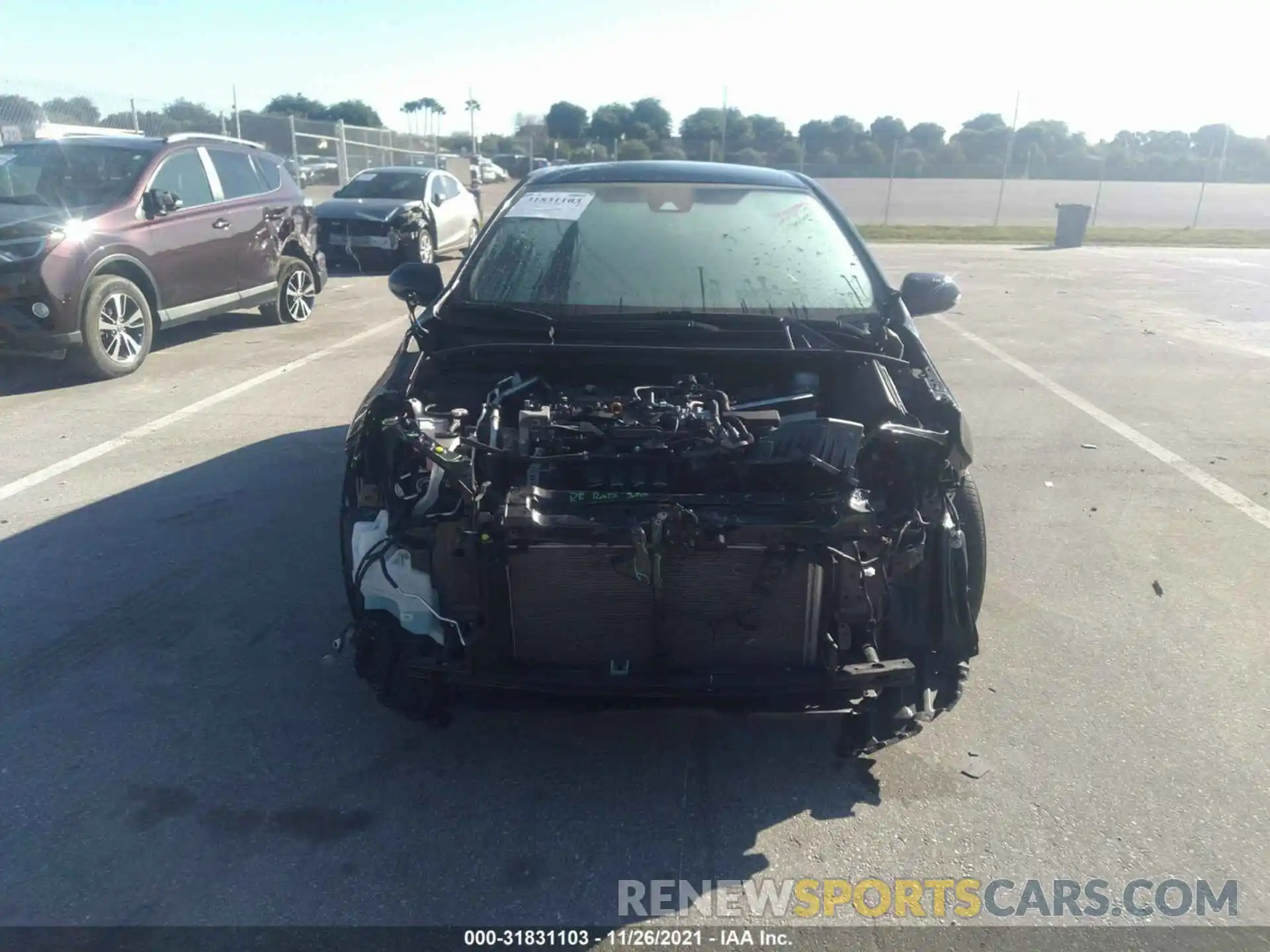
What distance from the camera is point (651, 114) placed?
185 feet

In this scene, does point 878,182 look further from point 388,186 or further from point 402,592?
point 402,592

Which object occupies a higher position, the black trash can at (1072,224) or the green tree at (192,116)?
the green tree at (192,116)

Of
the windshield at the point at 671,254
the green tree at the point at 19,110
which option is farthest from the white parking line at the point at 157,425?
the green tree at the point at 19,110

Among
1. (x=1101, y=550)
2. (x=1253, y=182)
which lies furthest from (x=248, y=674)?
(x=1253, y=182)

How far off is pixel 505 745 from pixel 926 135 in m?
59.6

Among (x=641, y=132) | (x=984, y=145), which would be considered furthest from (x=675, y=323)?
(x=984, y=145)

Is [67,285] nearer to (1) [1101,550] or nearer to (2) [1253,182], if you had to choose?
(1) [1101,550]

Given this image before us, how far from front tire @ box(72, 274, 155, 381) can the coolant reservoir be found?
5819 mm

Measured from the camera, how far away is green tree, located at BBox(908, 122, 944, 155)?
53.5m

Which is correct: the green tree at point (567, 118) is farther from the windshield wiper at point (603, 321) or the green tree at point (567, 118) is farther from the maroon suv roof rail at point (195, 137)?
the windshield wiper at point (603, 321)

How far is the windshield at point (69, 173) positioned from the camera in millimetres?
7867

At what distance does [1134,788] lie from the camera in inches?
118

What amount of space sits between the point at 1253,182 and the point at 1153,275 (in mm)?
48989

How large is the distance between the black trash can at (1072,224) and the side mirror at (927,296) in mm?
20169
